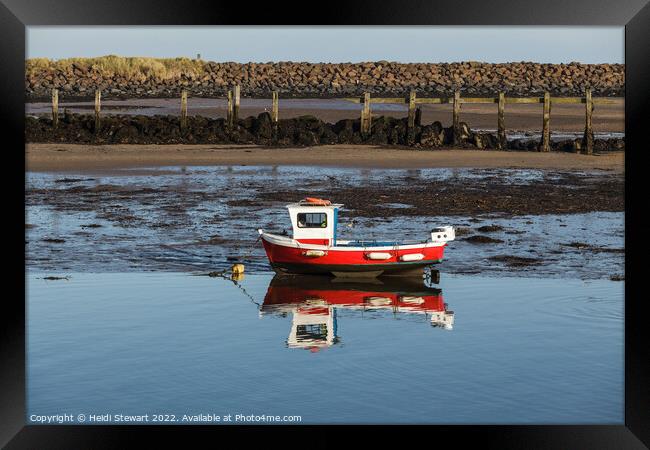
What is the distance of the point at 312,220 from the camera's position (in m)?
25.4

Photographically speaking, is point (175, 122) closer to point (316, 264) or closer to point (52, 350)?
point (316, 264)

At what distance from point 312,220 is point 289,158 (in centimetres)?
2419

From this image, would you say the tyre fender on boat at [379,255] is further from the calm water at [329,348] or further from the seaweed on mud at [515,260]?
the seaweed on mud at [515,260]

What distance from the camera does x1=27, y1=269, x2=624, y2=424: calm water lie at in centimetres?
1488

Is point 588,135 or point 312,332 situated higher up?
point 588,135

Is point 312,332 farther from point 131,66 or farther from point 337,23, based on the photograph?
point 131,66

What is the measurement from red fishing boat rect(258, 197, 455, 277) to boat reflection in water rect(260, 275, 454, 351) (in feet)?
0.88

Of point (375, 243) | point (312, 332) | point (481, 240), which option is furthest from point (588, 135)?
point (312, 332)

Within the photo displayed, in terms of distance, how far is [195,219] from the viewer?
3278 centimetres

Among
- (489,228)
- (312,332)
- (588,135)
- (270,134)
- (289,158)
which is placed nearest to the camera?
(312,332)

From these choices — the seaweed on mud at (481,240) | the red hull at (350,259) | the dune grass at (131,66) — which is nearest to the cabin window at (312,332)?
the red hull at (350,259)

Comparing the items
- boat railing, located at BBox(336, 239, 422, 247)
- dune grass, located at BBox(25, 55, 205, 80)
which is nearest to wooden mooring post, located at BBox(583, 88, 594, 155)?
boat railing, located at BBox(336, 239, 422, 247)

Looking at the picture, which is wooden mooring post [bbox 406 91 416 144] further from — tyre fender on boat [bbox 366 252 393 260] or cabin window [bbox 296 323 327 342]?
cabin window [bbox 296 323 327 342]

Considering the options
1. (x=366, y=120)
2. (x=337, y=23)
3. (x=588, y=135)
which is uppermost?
(x=366, y=120)
